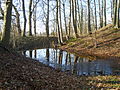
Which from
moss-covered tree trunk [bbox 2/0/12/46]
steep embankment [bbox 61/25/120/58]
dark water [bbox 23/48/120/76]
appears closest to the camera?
moss-covered tree trunk [bbox 2/0/12/46]

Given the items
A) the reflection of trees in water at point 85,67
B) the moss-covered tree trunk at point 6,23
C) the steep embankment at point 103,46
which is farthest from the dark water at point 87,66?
the moss-covered tree trunk at point 6,23

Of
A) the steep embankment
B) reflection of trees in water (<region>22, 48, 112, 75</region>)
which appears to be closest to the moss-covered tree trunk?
reflection of trees in water (<region>22, 48, 112, 75</region>)

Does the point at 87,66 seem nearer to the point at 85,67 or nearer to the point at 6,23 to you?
the point at 85,67

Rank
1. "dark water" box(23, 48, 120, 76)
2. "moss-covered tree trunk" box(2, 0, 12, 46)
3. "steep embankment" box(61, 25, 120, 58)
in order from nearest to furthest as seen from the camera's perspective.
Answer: "moss-covered tree trunk" box(2, 0, 12, 46) → "dark water" box(23, 48, 120, 76) → "steep embankment" box(61, 25, 120, 58)

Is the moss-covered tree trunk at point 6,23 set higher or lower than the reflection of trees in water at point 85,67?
higher

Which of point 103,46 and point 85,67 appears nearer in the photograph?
point 85,67

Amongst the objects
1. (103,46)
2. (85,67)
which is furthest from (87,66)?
(103,46)

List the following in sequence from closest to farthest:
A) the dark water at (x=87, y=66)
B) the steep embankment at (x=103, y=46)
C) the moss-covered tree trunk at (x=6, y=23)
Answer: the moss-covered tree trunk at (x=6, y=23), the dark water at (x=87, y=66), the steep embankment at (x=103, y=46)

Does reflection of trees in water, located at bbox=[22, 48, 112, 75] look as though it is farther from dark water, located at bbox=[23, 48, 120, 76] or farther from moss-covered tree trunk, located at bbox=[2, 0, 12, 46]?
moss-covered tree trunk, located at bbox=[2, 0, 12, 46]

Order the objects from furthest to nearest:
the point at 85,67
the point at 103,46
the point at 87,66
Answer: the point at 103,46 < the point at 87,66 < the point at 85,67

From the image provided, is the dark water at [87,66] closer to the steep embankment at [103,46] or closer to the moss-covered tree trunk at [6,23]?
the steep embankment at [103,46]

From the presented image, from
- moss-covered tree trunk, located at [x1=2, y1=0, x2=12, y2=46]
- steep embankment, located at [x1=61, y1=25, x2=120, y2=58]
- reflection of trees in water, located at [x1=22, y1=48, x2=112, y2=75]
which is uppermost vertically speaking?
moss-covered tree trunk, located at [x1=2, y1=0, x2=12, y2=46]

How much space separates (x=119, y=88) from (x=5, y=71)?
15.0ft

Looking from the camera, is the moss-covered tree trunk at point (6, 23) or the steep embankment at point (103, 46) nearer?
the moss-covered tree trunk at point (6, 23)
